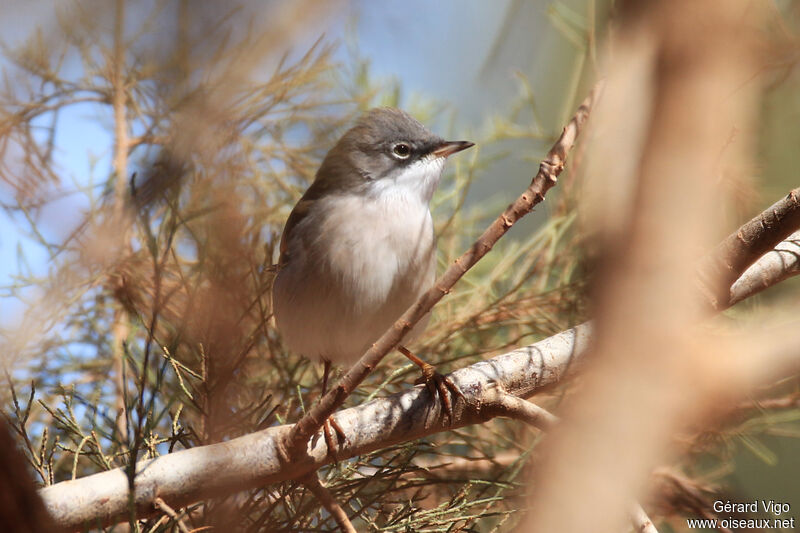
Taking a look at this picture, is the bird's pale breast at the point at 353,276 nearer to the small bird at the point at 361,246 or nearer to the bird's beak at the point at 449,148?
the small bird at the point at 361,246

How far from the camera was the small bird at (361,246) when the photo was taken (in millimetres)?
2695

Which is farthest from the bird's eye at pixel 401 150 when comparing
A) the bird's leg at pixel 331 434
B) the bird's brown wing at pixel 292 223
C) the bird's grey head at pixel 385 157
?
the bird's leg at pixel 331 434

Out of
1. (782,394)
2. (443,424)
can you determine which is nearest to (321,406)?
(443,424)

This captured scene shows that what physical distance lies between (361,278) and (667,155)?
1.94m

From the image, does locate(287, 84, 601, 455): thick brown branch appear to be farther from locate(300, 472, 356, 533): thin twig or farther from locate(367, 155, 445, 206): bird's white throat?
locate(367, 155, 445, 206): bird's white throat

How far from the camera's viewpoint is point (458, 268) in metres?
1.54

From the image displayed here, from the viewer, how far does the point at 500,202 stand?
→ 3.62 m

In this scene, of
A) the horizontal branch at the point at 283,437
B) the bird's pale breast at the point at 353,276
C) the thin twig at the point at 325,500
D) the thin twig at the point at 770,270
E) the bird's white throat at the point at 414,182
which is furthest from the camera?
the bird's white throat at the point at 414,182

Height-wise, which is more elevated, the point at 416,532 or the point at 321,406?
the point at 321,406

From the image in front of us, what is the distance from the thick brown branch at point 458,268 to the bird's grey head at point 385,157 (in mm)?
1337

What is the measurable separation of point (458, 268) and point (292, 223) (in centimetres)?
167

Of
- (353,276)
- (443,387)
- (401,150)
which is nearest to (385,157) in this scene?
(401,150)

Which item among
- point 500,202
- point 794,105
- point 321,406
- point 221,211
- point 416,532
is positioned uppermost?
point 500,202

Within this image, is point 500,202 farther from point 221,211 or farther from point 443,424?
point 221,211
